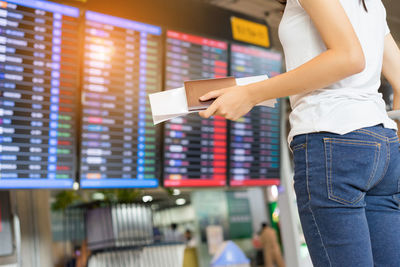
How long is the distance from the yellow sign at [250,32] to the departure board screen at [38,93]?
126 cm

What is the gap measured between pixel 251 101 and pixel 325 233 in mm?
325

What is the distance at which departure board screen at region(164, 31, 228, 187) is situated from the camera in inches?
119

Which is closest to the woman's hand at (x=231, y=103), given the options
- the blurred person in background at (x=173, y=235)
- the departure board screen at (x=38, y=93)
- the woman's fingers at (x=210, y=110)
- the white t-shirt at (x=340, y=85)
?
the woman's fingers at (x=210, y=110)

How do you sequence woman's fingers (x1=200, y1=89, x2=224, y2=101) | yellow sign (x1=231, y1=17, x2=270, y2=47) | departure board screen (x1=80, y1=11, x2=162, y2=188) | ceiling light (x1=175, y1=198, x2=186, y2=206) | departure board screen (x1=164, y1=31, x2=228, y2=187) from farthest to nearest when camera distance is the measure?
ceiling light (x1=175, y1=198, x2=186, y2=206)
yellow sign (x1=231, y1=17, x2=270, y2=47)
departure board screen (x1=164, y1=31, x2=228, y2=187)
departure board screen (x1=80, y1=11, x2=162, y2=188)
woman's fingers (x1=200, y1=89, x2=224, y2=101)

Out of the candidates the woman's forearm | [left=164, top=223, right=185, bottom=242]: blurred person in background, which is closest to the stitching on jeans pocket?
the woman's forearm

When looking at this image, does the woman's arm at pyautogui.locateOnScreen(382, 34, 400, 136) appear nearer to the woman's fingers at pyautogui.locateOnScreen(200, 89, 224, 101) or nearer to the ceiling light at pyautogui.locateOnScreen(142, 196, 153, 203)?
the woman's fingers at pyautogui.locateOnScreen(200, 89, 224, 101)

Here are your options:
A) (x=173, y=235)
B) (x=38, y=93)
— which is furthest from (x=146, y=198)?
(x=38, y=93)

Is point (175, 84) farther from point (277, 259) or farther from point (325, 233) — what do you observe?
point (325, 233)

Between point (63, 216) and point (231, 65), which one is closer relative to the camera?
point (63, 216)

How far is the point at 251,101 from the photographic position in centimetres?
103

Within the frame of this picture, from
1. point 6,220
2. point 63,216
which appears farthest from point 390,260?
point 63,216

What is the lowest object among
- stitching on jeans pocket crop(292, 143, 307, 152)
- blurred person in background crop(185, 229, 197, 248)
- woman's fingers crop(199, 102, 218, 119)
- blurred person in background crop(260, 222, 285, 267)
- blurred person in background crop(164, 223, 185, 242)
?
blurred person in background crop(260, 222, 285, 267)

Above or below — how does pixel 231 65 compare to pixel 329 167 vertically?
above

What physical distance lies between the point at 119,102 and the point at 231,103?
6.21 ft
